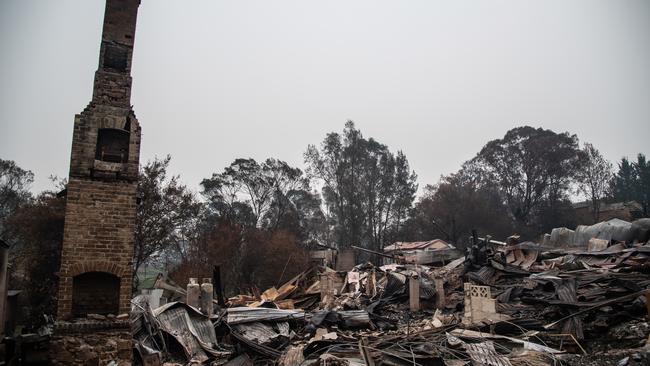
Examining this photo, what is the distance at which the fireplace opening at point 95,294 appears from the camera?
8.76 m

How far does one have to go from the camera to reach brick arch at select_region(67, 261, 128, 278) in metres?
8.49

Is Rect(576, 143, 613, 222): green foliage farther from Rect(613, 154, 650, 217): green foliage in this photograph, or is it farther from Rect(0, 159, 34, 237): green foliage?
Rect(0, 159, 34, 237): green foliage

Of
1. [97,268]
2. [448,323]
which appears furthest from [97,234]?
[448,323]

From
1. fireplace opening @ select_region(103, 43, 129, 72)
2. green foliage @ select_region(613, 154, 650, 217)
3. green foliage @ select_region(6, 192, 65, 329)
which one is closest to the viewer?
fireplace opening @ select_region(103, 43, 129, 72)

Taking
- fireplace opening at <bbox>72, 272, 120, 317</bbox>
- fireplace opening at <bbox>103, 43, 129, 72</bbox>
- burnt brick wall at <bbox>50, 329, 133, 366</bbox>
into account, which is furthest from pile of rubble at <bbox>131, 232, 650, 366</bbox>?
fireplace opening at <bbox>103, 43, 129, 72</bbox>

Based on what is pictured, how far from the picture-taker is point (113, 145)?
9.59 m

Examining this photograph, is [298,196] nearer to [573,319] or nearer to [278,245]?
[278,245]

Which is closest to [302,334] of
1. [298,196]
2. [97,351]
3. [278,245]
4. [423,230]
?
[97,351]

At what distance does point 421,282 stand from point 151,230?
1368cm

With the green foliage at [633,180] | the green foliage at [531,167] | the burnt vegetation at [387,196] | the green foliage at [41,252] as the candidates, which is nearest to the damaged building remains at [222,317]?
the green foliage at [41,252]

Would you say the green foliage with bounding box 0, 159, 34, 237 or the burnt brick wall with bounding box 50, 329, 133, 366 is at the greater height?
the green foliage with bounding box 0, 159, 34, 237

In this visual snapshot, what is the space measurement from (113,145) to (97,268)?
279cm

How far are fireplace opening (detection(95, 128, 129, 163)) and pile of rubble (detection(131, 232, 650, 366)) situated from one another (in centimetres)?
435

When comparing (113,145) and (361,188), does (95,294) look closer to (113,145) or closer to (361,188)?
(113,145)
